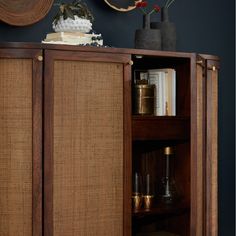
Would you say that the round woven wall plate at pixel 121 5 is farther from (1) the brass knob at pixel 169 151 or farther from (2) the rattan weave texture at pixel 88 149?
(1) the brass knob at pixel 169 151

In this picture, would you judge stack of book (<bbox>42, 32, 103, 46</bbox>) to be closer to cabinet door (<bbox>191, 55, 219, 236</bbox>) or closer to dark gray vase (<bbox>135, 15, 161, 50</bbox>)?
dark gray vase (<bbox>135, 15, 161, 50</bbox>)

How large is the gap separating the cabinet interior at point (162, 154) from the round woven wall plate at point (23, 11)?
52cm

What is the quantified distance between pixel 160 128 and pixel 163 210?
39 centimetres

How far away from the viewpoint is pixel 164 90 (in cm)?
323

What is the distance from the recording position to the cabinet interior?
3.13 meters

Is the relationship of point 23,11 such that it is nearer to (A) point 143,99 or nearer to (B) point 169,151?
(A) point 143,99

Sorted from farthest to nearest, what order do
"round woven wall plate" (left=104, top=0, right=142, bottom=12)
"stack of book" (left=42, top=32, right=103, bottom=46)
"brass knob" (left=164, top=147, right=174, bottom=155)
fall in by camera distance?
"round woven wall plate" (left=104, top=0, right=142, bottom=12)
"brass knob" (left=164, top=147, right=174, bottom=155)
"stack of book" (left=42, top=32, right=103, bottom=46)

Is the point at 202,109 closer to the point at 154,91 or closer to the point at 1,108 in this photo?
the point at 154,91

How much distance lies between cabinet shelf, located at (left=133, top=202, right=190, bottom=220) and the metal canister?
448 mm

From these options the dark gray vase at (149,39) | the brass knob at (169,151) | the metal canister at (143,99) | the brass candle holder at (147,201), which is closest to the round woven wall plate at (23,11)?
the dark gray vase at (149,39)

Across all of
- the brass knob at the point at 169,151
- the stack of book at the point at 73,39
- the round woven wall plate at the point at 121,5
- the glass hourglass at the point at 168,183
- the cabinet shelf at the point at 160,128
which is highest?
the round woven wall plate at the point at 121,5

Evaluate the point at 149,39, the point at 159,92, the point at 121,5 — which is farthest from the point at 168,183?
the point at 121,5

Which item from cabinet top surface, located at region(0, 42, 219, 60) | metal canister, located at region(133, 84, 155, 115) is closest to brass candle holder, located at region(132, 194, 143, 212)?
metal canister, located at region(133, 84, 155, 115)

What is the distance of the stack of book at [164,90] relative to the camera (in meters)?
3.22
